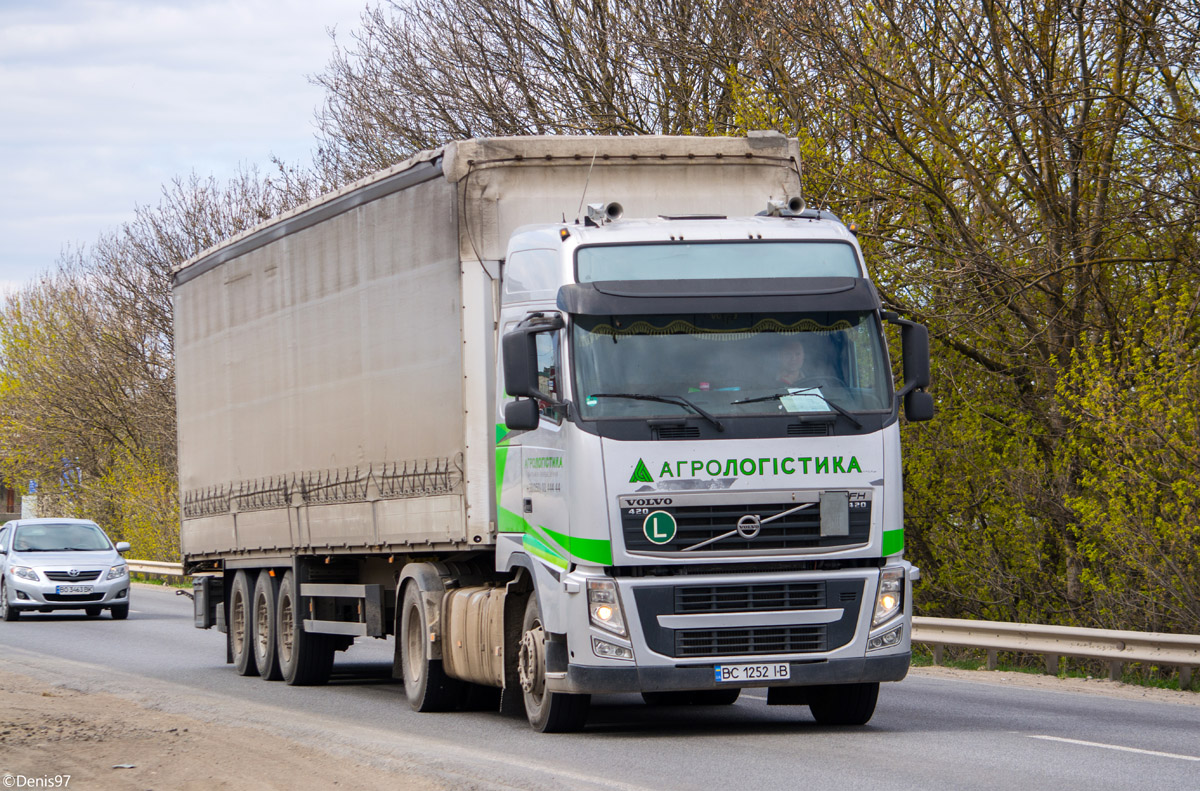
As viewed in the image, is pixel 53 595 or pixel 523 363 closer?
pixel 523 363

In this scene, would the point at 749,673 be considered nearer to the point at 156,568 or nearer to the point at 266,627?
the point at 266,627

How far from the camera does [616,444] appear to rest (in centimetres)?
998

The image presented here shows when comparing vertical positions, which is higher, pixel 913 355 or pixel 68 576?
pixel 913 355

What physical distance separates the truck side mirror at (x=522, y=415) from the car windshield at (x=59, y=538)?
1851cm

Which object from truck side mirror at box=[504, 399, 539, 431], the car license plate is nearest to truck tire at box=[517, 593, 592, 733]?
the car license plate

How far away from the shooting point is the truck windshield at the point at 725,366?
33.2ft

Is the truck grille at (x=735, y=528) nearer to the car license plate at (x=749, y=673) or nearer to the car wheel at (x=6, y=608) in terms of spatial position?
the car license plate at (x=749, y=673)

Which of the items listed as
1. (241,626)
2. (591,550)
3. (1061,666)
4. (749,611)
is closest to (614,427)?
(591,550)

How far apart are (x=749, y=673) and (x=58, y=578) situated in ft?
60.8

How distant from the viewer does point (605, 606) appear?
9.98 m

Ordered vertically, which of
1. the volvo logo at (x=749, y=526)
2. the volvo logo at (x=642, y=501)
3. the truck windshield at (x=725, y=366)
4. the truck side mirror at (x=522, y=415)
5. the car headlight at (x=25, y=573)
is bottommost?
the car headlight at (x=25, y=573)

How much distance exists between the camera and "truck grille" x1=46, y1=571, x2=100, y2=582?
26.0 m

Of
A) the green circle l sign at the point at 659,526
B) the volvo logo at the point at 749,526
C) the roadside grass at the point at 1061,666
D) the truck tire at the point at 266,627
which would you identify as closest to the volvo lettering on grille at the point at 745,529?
the volvo logo at the point at 749,526

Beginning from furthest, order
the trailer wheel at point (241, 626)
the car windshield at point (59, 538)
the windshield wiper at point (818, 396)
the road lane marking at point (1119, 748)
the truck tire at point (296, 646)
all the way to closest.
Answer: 1. the car windshield at point (59, 538)
2. the trailer wheel at point (241, 626)
3. the truck tire at point (296, 646)
4. the windshield wiper at point (818, 396)
5. the road lane marking at point (1119, 748)
